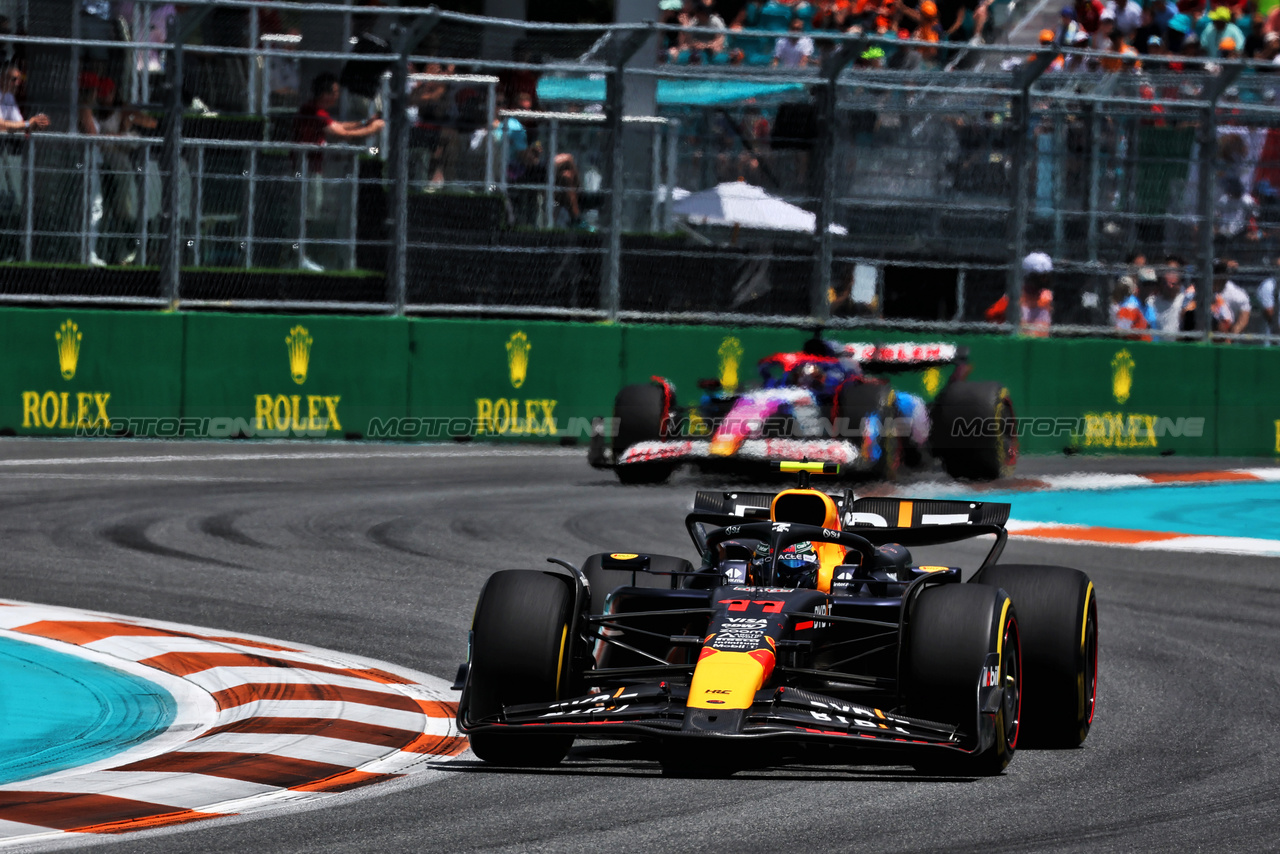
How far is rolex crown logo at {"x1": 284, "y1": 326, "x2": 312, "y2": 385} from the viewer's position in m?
16.2

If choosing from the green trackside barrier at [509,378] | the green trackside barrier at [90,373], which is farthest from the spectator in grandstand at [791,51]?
the green trackside barrier at [90,373]

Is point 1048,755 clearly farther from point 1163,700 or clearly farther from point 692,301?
point 692,301

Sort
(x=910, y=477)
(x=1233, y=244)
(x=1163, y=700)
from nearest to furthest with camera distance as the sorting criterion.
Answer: (x=1163, y=700), (x=910, y=477), (x=1233, y=244)

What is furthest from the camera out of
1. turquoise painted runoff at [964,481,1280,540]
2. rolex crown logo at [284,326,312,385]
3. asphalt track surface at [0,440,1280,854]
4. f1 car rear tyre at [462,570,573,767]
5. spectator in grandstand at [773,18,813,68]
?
spectator in grandstand at [773,18,813,68]

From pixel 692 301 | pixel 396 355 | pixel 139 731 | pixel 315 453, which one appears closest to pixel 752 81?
pixel 692 301

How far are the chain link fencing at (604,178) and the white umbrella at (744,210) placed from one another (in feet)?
0.09

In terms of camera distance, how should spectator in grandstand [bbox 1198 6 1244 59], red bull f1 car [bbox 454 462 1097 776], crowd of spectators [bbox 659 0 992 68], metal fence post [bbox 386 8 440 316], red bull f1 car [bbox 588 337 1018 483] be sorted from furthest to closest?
1. spectator in grandstand [bbox 1198 6 1244 59]
2. crowd of spectators [bbox 659 0 992 68]
3. metal fence post [bbox 386 8 440 316]
4. red bull f1 car [bbox 588 337 1018 483]
5. red bull f1 car [bbox 454 462 1097 776]

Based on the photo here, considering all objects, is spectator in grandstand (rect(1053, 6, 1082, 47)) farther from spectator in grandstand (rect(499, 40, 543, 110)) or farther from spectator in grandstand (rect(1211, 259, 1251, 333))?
spectator in grandstand (rect(499, 40, 543, 110))

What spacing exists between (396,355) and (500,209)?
1509 millimetres

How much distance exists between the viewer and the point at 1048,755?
20.4ft

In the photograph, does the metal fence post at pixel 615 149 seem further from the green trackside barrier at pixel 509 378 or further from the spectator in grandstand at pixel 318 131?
the spectator in grandstand at pixel 318 131

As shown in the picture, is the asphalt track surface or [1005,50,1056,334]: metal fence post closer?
the asphalt track surface

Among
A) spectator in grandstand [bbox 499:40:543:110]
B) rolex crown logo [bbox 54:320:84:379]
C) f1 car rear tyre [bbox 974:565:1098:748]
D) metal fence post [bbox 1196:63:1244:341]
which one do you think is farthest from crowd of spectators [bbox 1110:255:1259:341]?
f1 car rear tyre [bbox 974:565:1098:748]

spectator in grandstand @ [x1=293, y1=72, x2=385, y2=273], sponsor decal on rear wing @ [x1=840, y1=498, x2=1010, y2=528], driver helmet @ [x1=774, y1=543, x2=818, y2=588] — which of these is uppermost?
spectator in grandstand @ [x1=293, y1=72, x2=385, y2=273]
